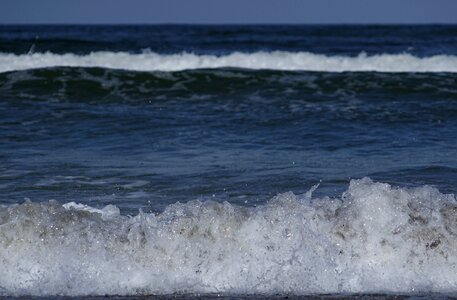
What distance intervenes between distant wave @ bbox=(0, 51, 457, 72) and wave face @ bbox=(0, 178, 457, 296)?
434 inches

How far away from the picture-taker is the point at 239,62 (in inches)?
663

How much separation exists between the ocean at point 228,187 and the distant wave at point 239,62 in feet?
6.97

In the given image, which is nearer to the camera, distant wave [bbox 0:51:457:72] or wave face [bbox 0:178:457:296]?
wave face [bbox 0:178:457:296]

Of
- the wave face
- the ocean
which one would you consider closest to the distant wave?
the ocean

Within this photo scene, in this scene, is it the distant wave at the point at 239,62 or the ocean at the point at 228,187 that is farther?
the distant wave at the point at 239,62

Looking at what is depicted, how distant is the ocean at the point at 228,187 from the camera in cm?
454

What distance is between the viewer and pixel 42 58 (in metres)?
16.2

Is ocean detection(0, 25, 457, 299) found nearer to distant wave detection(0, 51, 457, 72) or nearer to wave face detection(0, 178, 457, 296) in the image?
wave face detection(0, 178, 457, 296)

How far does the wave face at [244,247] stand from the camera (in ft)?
14.7

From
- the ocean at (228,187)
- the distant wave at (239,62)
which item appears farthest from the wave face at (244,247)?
the distant wave at (239,62)

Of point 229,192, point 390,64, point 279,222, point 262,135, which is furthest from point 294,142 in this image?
point 390,64

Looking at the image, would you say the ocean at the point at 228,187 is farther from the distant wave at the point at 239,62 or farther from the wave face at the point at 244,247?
the distant wave at the point at 239,62

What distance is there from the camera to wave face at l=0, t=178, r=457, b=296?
176 inches

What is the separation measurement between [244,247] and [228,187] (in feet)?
5.47
